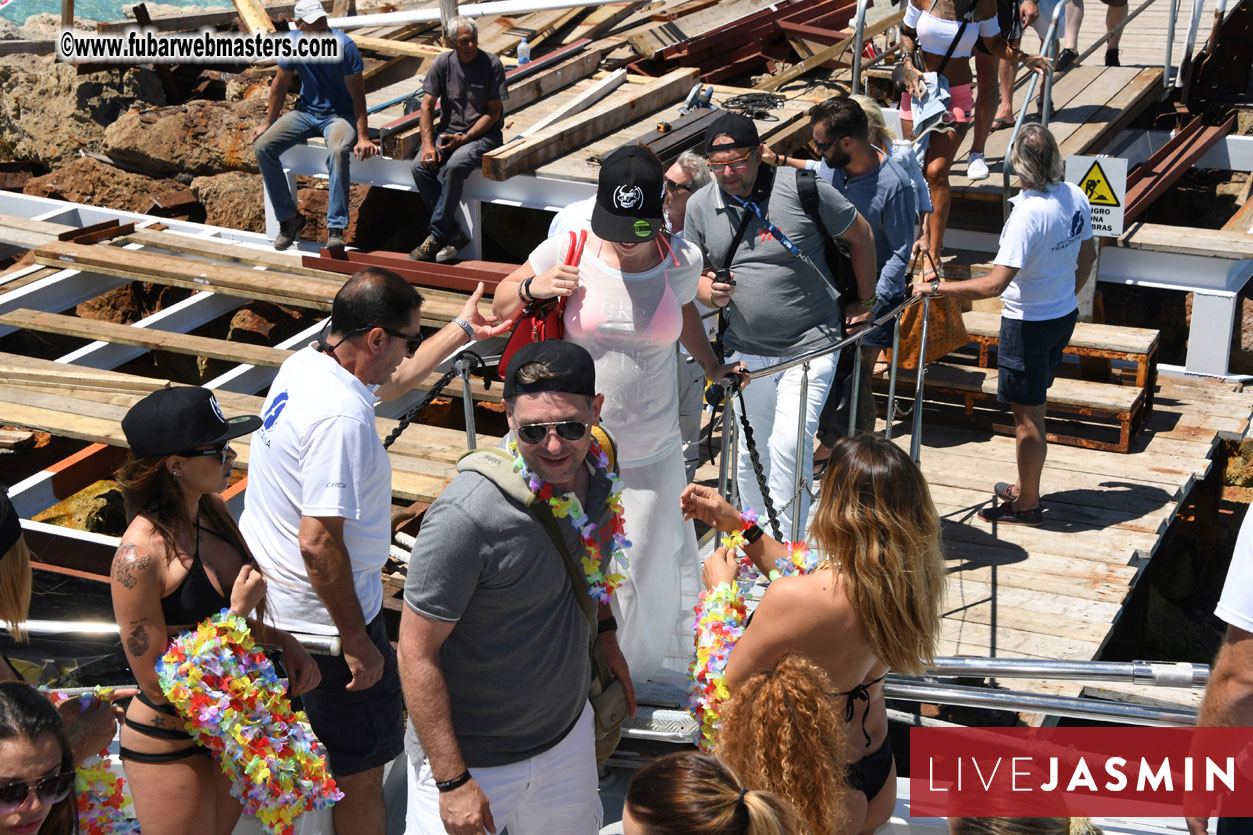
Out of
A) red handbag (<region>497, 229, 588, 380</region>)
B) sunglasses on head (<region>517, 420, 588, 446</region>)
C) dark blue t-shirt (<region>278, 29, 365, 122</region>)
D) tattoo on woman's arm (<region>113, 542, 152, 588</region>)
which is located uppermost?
dark blue t-shirt (<region>278, 29, 365, 122</region>)

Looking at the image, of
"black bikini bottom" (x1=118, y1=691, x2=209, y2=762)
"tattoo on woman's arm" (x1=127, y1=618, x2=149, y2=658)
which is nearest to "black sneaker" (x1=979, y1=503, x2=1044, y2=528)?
"black bikini bottom" (x1=118, y1=691, x2=209, y2=762)

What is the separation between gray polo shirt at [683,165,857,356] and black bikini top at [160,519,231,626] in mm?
2908

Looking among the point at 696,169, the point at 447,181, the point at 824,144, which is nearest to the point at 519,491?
the point at 696,169

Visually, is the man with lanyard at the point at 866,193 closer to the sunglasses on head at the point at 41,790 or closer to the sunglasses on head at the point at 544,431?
the sunglasses on head at the point at 544,431

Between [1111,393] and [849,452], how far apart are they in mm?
4876

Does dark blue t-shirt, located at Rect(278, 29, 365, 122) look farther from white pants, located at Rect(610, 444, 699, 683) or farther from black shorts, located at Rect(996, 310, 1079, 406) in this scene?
white pants, located at Rect(610, 444, 699, 683)

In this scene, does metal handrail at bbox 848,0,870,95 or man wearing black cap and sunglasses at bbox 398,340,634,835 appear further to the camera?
metal handrail at bbox 848,0,870,95

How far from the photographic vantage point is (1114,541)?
638 cm

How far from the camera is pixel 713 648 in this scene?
140 inches

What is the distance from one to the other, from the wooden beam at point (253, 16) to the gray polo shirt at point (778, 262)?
8858 mm

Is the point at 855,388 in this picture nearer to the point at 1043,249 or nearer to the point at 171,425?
the point at 1043,249

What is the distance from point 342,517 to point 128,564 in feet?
1.92

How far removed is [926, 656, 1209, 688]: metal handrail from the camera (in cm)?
344

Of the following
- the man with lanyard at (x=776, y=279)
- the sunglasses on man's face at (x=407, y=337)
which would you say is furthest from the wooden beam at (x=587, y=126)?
the sunglasses on man's face at (x=407, y=337)
